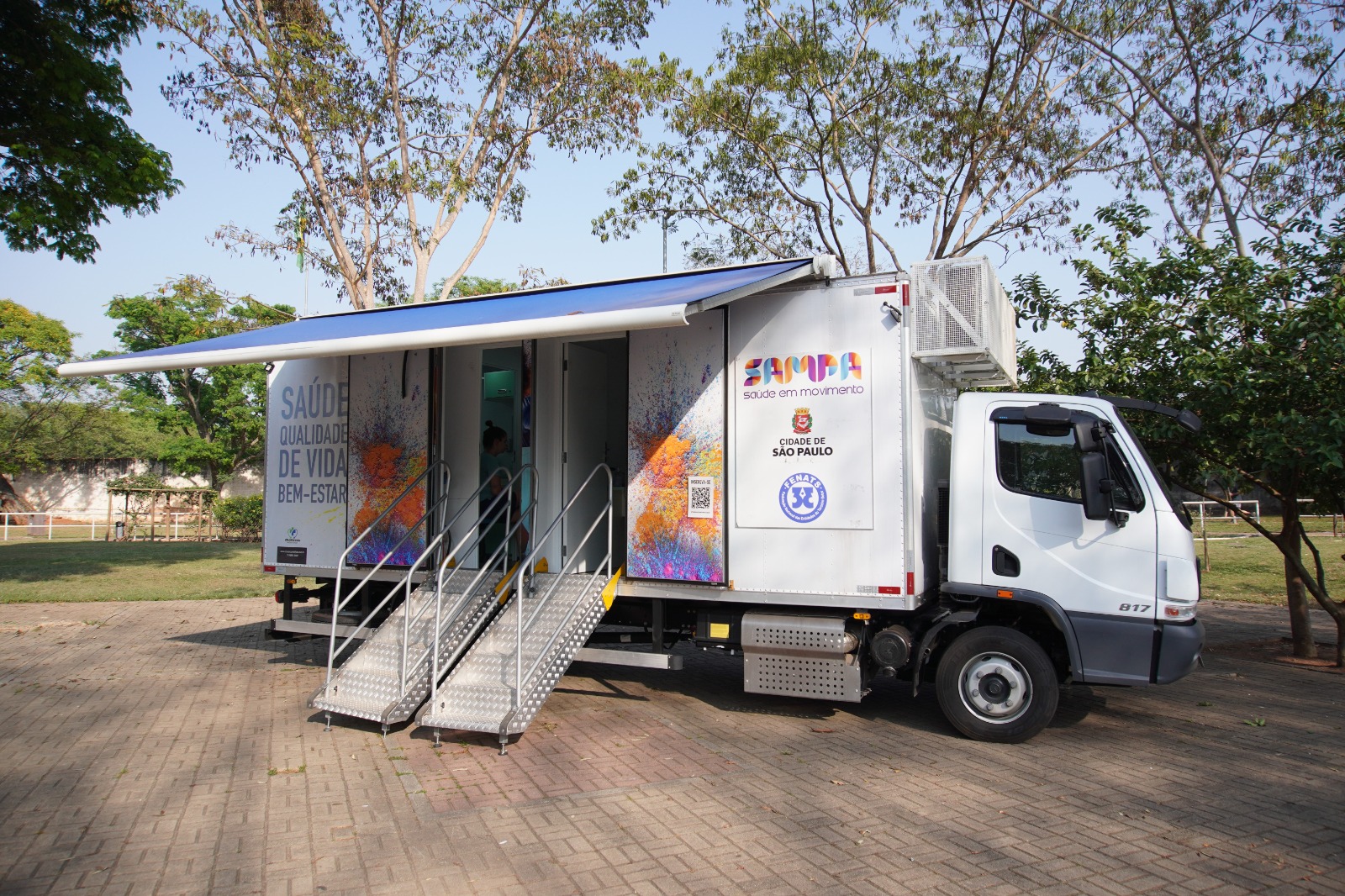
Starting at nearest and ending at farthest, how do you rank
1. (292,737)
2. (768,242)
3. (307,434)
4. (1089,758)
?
(1089,758)
(292,737)
(307,434)
(768,242)

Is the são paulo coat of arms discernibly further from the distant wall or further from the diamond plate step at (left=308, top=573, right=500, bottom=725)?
the distant wall

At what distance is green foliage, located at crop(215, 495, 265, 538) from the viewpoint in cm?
2948

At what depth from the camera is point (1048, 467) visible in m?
6.27

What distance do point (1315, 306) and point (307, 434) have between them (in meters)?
9.55

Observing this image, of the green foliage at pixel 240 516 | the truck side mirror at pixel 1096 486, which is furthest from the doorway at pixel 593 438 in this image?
the green foliage at pixel 240 516

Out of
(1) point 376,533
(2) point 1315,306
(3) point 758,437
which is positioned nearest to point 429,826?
(3) point 758,437

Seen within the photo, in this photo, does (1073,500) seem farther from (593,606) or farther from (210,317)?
(210,317)

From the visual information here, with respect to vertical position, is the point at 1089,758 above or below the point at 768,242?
below

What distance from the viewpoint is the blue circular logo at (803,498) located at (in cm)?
648

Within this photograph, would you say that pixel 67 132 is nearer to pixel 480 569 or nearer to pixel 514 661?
pixel 480 569

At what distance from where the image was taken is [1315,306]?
25.8 ft

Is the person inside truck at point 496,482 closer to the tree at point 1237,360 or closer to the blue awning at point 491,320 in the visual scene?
the blue awning at point 491,320

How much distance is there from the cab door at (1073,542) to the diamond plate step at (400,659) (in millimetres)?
4058

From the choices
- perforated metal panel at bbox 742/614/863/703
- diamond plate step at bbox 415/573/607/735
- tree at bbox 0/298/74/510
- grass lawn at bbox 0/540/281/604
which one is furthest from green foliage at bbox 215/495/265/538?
perforated metal panel at bbox 742/614/863/703
